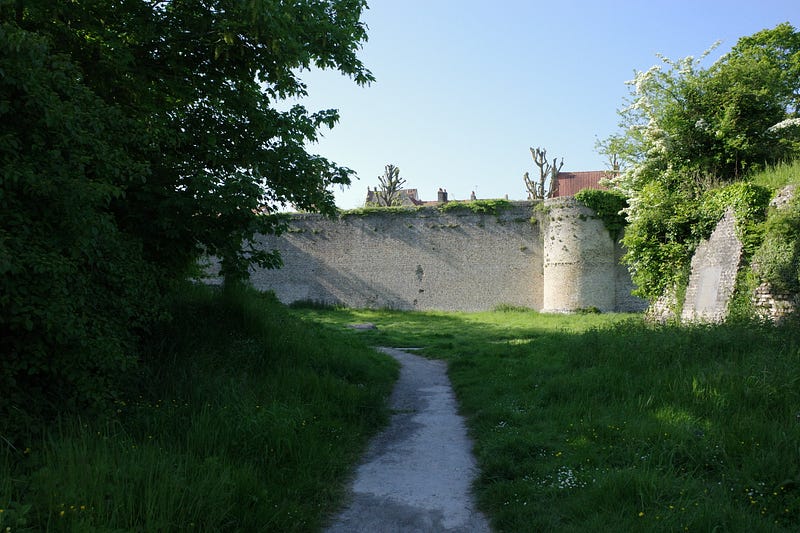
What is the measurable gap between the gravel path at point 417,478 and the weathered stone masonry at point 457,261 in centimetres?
1561

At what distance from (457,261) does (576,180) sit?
2256cm

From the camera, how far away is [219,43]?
21.4 feet

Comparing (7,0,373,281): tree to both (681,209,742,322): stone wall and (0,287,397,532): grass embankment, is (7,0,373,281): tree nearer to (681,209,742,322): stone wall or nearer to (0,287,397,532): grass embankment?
(0,287,397,532): grass embankment

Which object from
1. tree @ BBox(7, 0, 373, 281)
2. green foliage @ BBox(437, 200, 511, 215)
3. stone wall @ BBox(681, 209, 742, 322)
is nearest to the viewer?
tree @ BBox(7, 0, 373, 281)

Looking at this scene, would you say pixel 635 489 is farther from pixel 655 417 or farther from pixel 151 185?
pixel 151 185

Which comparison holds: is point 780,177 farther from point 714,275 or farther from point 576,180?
point 576,180

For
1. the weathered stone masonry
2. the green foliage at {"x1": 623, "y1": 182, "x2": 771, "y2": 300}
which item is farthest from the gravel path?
the weathered stone masonry

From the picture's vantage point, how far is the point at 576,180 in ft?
137

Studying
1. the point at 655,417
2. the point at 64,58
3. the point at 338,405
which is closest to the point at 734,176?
the point at 655,417

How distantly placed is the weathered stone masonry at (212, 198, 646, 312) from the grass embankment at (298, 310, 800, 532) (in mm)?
12874

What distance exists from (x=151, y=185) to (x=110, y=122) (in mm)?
1398

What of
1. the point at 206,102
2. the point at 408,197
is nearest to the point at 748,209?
the point at 206,102

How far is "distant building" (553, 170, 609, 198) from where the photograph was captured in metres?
40.9

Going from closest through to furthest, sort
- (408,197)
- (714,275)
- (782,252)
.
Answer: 1. (782,252)
2. (714,275)
3. (408,197)
